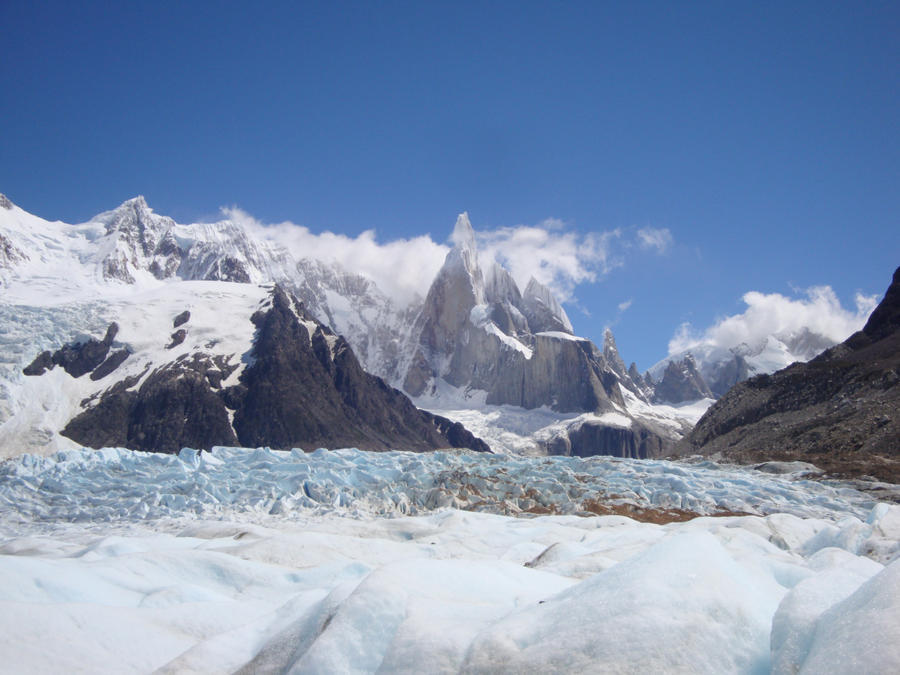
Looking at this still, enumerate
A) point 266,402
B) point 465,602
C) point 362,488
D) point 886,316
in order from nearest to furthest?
point 465,602, point 362,488, point 886,316, point 266,402

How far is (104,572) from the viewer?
396 inches

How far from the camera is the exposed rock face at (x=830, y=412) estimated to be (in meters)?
47.0

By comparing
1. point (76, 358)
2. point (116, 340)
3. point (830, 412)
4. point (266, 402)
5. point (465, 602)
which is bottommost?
point (465, 602)

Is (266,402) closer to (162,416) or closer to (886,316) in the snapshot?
(162,416)

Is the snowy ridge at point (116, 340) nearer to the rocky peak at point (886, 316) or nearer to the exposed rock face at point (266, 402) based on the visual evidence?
the exposed rock face at point (266, 402)

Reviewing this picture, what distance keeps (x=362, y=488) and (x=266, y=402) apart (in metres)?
109

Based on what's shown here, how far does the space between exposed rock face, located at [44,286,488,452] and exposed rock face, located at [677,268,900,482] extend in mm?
86419

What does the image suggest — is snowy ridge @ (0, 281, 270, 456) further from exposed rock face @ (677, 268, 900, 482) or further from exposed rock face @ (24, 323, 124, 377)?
exposed rock face @ (677, 268, 900, 482)

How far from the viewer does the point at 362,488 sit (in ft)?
115

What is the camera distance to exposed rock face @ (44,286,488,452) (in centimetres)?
11862

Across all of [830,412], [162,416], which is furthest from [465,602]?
[162,416]

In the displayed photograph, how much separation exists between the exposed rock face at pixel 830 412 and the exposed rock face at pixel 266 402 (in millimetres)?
86419

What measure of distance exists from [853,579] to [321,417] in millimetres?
142130

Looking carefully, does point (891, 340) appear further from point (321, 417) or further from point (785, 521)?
point (321, 417)
